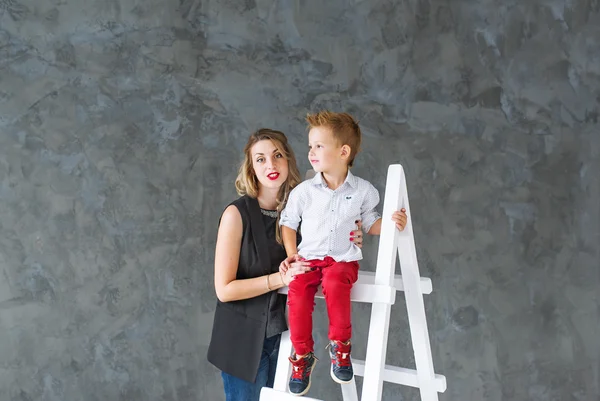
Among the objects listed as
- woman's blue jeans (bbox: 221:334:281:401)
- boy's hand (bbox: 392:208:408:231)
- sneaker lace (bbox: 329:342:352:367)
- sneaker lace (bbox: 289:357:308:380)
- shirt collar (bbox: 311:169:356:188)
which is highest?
shirt collar (bbox: 311:169:356:188)

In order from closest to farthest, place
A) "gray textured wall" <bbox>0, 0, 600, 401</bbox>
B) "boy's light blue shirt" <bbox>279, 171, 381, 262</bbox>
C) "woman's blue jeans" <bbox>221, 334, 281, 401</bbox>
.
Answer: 1. "boy's light blue shirt" <bbox>279, 171, 381, 262</bbox>
2. "woman's blue jeans" <bbox>221, 334, 281, 401</bbox>
3. "gray textured wall" <bbox>0, 0, 600, 401</bbox>

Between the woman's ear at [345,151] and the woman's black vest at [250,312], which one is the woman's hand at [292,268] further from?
the woman's ear at [345,151]

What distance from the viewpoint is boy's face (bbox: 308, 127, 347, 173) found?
203 cm

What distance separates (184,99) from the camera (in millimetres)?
3443

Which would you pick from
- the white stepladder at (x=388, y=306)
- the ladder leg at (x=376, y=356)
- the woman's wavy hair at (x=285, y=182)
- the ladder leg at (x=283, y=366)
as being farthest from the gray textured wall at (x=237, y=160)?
the ladder leg at (x=376, y=356)

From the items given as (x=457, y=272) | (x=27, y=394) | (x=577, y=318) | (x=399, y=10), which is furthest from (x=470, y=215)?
(x=27, y=394)

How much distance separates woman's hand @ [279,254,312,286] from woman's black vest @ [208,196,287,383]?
0.15 metres

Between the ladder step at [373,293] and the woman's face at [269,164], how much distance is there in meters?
0.47

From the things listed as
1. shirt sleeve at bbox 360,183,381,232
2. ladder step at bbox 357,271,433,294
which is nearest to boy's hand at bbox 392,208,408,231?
shirt sleeve at bbox 360,183,381,232

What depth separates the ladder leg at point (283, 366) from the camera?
2.04m

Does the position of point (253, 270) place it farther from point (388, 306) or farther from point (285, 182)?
point (388, 306)

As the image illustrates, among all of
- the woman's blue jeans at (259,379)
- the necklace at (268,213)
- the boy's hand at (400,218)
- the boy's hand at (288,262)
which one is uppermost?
the boy's hand at (400,218)

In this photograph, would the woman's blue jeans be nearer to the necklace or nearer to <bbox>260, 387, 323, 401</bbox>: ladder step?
<bbox>260, 387, 323, 401</bbox>: ladder step

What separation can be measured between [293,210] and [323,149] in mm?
228
